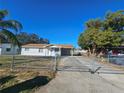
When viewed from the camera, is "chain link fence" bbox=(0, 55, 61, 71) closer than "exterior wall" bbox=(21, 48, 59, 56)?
Yes

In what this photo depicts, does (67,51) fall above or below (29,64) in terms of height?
above

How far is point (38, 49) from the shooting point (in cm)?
5481

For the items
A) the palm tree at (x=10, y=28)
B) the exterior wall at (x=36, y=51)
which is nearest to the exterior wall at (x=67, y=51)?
the exterior wall at (x=36, y=51)

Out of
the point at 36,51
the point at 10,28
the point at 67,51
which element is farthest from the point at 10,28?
the point at 67,51

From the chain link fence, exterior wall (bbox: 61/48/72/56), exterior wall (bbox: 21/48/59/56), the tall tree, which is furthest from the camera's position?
exterior wall (bbox: 61/48/72/56)

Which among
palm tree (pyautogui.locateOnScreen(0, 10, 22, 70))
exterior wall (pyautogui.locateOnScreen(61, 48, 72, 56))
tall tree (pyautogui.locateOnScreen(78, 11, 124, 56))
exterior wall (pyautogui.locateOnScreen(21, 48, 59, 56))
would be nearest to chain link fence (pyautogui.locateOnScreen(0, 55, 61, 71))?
palm tree (pyautogui.locateOnScreen(0, 10, 22, 70))

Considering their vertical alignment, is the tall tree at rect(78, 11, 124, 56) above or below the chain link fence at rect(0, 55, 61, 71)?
above

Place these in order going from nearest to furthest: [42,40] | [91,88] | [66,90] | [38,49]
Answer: [66,90] < [91,88] < [38,49] < [42,40]

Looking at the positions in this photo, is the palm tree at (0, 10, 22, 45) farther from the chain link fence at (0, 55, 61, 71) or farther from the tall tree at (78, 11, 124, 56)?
the tall tree at (78, 11, 124, 56)

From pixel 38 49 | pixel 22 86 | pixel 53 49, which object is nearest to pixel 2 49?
pixel 38 49

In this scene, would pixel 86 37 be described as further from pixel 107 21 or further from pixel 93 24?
pixel 107 21

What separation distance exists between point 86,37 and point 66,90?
115 ft

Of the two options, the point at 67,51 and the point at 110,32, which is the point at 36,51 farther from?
the point at 110,32

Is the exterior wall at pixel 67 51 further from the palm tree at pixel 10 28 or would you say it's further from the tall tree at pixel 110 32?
the palm tree at pixel 10 28
